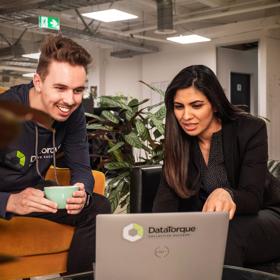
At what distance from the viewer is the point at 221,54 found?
8.64m

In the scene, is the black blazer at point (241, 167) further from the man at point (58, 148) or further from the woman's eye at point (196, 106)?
the man at point (58, 148)

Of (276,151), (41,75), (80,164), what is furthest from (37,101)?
(276,151)

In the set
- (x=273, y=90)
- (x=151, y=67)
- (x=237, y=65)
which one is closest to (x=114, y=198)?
(x=273, y=90)

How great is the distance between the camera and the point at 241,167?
5.65 feet

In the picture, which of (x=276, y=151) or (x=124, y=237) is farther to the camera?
(x=276, y=151)

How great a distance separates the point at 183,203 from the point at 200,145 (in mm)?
267

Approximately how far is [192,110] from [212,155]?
0.76ft

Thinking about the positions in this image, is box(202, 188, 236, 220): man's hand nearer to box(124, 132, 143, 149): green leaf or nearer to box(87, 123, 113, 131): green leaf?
box(124, 132, 143, 149): green leaf

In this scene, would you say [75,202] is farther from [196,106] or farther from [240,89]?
[240,89]

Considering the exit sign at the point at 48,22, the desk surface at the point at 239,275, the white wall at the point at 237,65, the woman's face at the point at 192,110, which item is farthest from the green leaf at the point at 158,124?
the white wall at the point at 237,65

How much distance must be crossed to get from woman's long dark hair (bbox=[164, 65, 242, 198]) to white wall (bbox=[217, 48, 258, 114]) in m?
6.75

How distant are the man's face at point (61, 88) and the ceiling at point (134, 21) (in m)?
4.54

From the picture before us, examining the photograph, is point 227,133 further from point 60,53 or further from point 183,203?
point 60,53

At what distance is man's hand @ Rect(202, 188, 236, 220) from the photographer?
1414 millimetres
